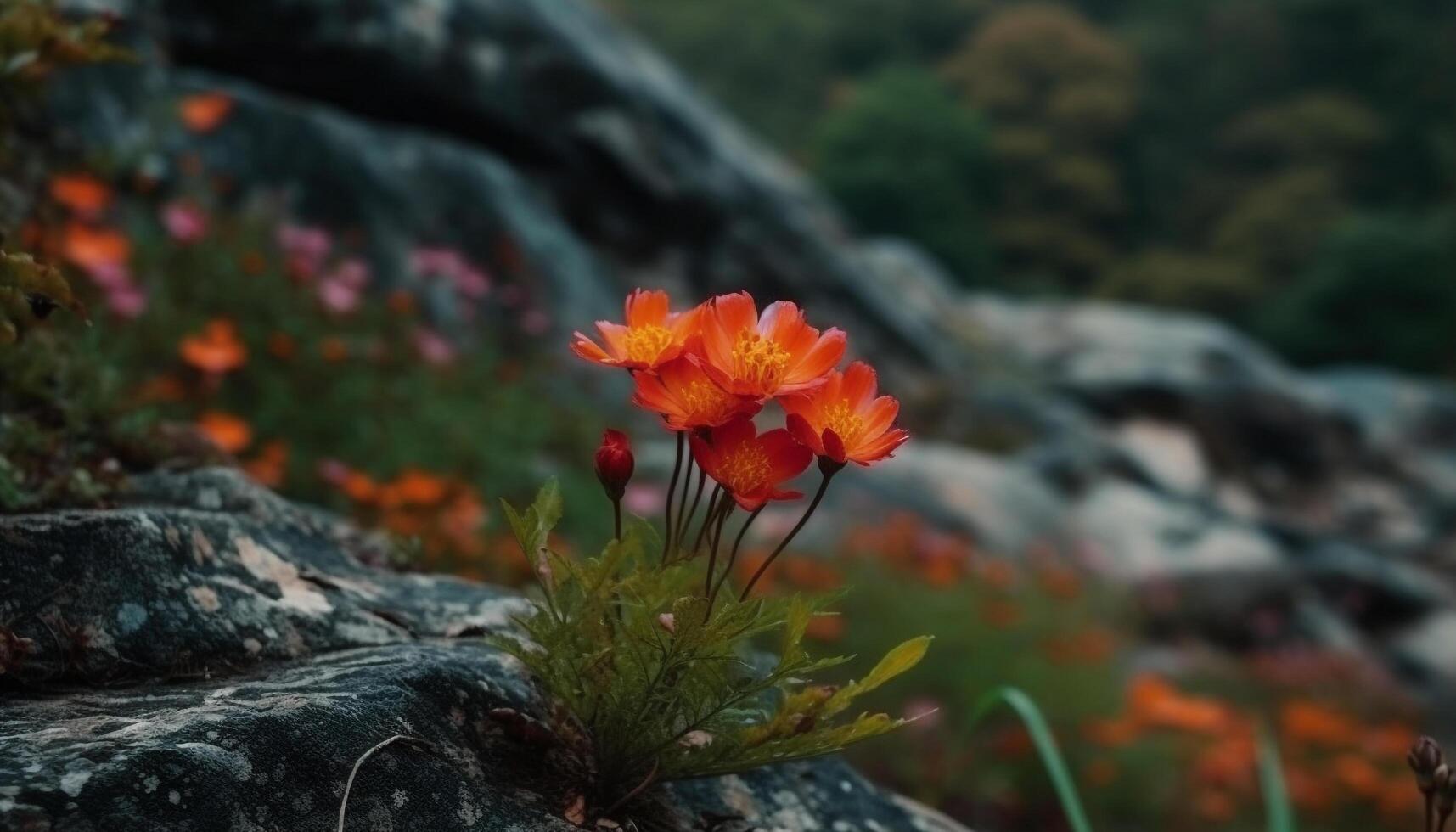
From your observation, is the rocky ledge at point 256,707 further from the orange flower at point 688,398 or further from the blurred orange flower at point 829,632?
the blurred orange flower at point 829,632

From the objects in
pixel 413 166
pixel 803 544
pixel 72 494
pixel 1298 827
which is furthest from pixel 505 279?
pixel 72 494

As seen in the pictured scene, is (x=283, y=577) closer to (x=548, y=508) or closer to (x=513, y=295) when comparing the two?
(x=548, y=508)

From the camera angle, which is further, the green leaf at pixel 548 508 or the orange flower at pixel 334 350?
the orange flower at pixel 334 350

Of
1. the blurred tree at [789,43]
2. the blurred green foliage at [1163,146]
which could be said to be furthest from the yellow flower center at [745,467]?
the blurred tree at [789,43]

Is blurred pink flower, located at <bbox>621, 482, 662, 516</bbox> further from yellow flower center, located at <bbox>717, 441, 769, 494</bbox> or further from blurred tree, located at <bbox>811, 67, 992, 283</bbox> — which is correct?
blurred tree, located at <bbox>811, 67, 992, 283</bbox>

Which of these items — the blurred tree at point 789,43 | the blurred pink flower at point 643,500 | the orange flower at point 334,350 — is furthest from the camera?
the blurred tree at point 789,43

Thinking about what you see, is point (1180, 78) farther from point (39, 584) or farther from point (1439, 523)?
point (39, 584)
